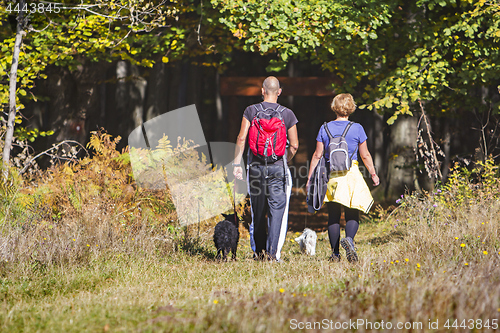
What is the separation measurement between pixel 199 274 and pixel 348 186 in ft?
6.10

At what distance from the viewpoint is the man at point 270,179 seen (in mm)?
5008

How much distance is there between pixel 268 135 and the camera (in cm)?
490

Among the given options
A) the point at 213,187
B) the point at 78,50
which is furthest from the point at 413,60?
the point at 78,50

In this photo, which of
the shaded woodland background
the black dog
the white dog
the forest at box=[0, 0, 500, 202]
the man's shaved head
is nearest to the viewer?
the man's shaved head

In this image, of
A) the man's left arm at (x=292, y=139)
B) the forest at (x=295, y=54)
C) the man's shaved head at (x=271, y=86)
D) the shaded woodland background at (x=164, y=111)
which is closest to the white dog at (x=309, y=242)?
the man's left arm at (x=292, y=139)

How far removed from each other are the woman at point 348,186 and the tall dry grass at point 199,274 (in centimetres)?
35

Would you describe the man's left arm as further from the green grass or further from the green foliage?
the green foliage

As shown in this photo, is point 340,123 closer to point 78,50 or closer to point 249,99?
point 78,50

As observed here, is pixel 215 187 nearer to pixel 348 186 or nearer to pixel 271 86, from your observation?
Result: pixel 271 86

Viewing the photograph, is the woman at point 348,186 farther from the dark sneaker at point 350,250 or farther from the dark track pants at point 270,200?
the dark track pants at point 270,200

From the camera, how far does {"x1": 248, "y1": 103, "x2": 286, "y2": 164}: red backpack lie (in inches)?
193


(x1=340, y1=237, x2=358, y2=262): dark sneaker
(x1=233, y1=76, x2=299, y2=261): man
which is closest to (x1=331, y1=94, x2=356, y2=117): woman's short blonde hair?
(x1=233, y1=76, x2=299, y2=261): man

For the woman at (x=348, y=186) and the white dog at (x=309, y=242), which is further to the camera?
the white dog at (x=309, y=242)

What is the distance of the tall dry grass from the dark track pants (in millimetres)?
296
